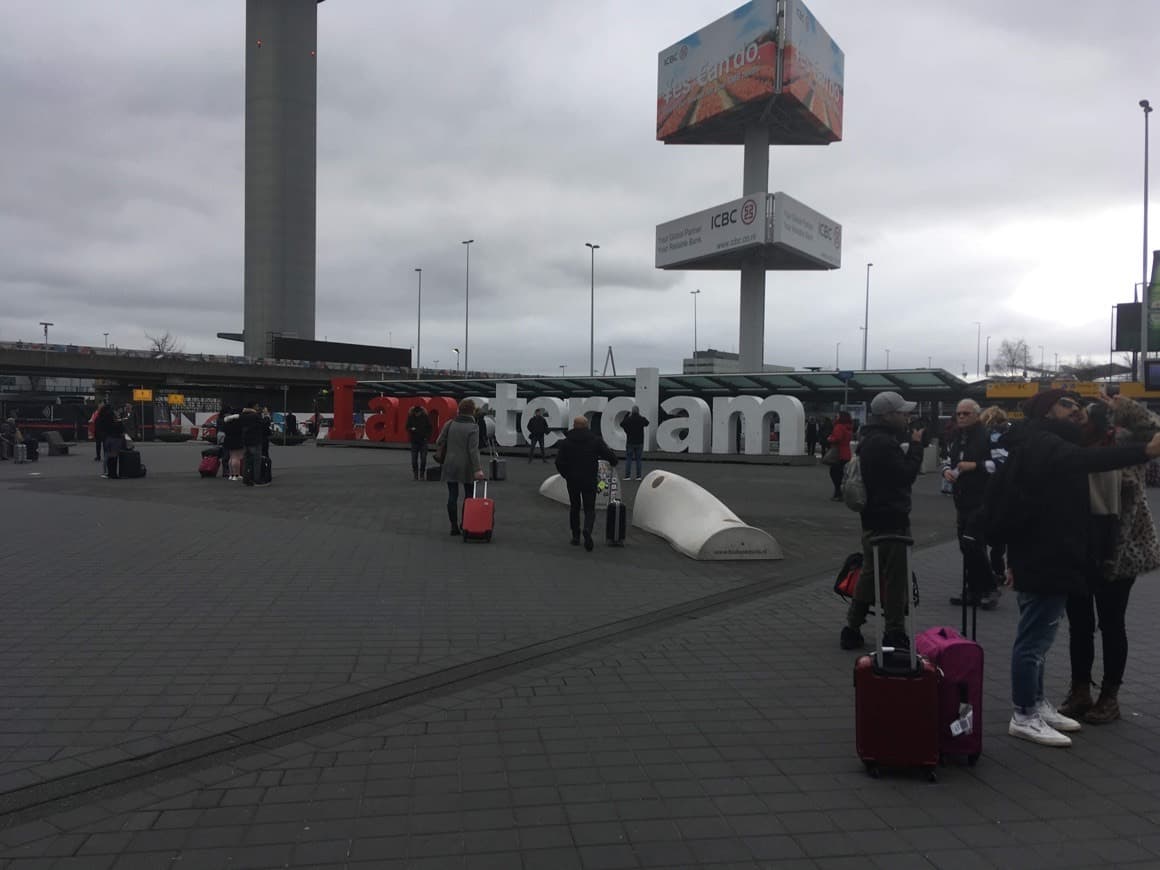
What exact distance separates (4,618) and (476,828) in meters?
5.24

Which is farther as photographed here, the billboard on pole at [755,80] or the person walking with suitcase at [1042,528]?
the billboard on pole at [755,80]

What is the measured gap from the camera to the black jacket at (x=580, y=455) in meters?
10.2

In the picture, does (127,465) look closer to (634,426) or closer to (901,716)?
(634,426)

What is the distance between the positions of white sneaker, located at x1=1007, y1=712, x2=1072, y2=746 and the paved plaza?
0.09 meters

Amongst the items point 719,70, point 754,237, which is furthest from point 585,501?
point 719,70

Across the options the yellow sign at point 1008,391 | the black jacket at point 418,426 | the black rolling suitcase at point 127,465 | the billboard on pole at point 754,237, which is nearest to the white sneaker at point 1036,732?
the black jacket at point 418,426

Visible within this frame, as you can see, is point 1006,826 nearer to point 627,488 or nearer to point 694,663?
point 694,663

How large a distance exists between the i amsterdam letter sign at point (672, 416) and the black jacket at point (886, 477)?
1836 centimetres

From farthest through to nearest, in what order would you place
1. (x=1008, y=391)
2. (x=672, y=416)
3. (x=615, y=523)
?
(x=672, y=416)
(x=1008, y=391)
(x=615, y=523)

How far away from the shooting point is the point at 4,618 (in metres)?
6.61

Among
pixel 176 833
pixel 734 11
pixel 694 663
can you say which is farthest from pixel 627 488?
pixel 734 11

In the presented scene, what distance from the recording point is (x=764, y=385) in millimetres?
31203

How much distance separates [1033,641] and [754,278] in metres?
37.8

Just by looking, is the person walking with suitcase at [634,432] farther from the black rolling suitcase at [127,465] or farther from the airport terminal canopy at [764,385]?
the black rolling suitcase at [127,465]
